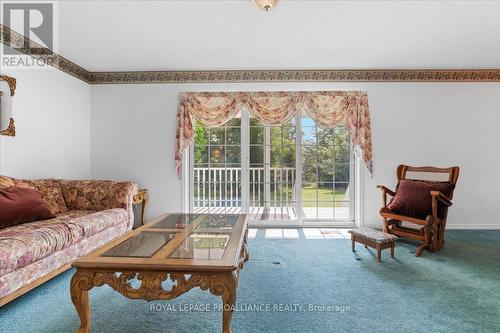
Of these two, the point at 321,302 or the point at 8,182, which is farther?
the point at 8,182

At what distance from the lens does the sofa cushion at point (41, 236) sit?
186 centimetres

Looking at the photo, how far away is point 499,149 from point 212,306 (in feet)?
15.8

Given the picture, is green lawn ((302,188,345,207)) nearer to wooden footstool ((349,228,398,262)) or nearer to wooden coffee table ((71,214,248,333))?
wooden footstool ((349,228,398,262))

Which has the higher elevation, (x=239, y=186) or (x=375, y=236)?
(x=239, y=186)

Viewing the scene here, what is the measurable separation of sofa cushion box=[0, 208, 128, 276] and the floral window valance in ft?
5.53

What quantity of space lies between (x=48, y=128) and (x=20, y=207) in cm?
140

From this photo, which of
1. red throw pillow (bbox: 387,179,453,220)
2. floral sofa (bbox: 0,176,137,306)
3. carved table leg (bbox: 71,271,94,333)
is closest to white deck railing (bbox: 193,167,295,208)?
floral sofa (bbox: 0,176,137,306)

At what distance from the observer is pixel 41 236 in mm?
2131

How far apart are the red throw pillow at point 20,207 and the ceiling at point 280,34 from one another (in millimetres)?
1780

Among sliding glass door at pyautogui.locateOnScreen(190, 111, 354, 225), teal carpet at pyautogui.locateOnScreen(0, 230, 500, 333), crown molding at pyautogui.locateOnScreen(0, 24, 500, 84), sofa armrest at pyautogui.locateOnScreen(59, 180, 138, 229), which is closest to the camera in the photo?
teal carpet at pyautogui.locateOnScreen(0, 230, 500, 333)

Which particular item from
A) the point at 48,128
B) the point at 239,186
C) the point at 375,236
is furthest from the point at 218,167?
the point at 375,236

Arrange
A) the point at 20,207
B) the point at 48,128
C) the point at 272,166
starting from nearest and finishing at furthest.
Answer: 1. the point at 20,207
2. the point at 48,128
3. the point at 272,166

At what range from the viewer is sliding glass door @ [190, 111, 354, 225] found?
171 inches

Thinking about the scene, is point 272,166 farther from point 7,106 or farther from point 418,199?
point 7,106
